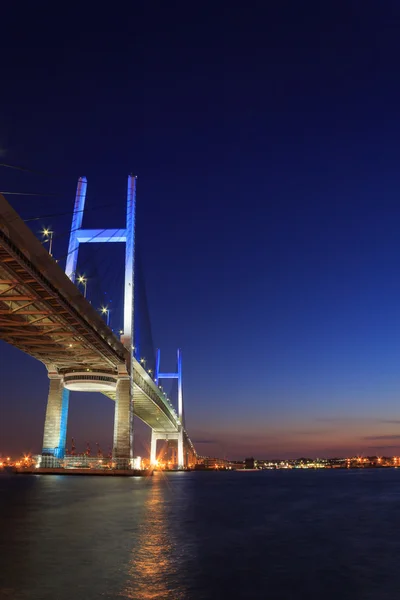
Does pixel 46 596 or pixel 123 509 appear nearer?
pixel 46 596

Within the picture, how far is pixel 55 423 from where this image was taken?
169ft

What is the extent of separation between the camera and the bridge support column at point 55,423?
5072 cm

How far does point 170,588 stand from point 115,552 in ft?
10.6

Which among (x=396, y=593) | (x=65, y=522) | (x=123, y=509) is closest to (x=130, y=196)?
(x=123, y=509)

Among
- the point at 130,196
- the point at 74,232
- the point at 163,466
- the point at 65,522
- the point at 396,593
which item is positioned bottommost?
the point at 396,593

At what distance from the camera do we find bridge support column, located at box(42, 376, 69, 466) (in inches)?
1997

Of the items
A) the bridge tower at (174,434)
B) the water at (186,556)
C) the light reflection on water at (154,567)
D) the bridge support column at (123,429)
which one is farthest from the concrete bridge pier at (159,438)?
the light reflection on water at (154,567)

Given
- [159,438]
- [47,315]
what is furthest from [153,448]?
[47,315]

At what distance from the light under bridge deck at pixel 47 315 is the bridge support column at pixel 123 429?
91.6 inches

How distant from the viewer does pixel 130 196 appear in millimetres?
52719

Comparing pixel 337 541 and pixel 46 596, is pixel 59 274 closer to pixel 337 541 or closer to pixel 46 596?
pixel 337 541

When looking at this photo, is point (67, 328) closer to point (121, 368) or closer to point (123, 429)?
point (121, 368)

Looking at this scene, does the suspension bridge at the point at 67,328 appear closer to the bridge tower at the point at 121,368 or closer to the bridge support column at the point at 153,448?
the bridge tower at the point at 121,368

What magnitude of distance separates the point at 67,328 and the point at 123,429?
16.4 metres
